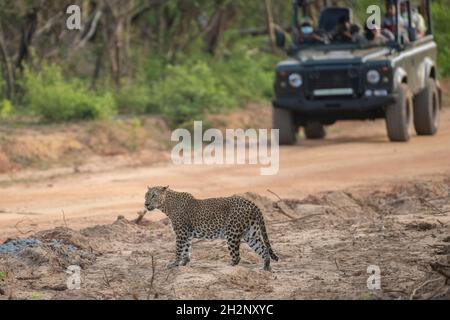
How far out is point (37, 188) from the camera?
16266 mm

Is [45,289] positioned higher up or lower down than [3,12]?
lower down

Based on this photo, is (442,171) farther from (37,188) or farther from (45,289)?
(45,289)

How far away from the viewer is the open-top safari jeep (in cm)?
1911

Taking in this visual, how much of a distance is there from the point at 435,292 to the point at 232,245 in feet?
6.61

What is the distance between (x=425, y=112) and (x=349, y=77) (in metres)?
2.37

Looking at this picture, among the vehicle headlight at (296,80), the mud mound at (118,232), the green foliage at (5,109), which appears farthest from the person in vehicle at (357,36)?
the mud mound at (118,232)

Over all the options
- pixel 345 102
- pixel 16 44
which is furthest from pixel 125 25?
pixel 345 102

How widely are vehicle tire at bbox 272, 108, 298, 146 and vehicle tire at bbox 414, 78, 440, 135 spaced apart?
2.39 m

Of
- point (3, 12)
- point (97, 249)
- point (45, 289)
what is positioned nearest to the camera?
point (45, 289)

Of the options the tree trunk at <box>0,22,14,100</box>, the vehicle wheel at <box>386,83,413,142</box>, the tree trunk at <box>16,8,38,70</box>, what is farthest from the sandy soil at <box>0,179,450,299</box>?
the tree trunk at <box>16,8,38,70</box>

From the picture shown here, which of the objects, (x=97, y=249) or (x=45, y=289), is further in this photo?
(x=97, y=249)

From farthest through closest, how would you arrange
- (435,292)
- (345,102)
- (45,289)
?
(345,102) → (45,289) → (435,292)

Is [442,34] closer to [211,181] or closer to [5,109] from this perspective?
[5,109]

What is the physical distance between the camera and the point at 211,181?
16.6 metres
